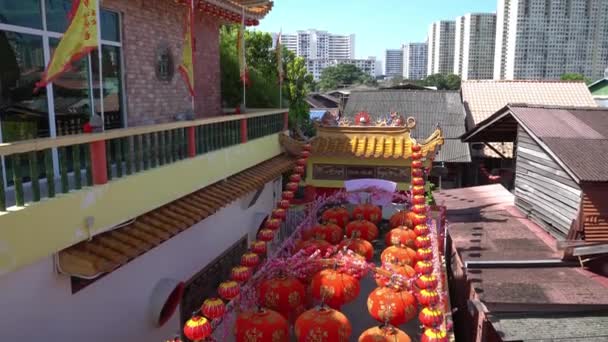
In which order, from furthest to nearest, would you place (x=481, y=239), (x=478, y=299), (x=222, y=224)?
1. (x=222, y=224)
2. (x=481, y=239)
3. (x=478, y=299)

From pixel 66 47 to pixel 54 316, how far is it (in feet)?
8.98

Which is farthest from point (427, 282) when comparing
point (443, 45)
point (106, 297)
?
point (443, 45)

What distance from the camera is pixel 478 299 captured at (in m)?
6.59

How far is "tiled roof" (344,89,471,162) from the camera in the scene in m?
21.8

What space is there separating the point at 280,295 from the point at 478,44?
80420mm

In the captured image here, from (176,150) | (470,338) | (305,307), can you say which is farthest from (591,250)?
(176,150)

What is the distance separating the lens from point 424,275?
7.95 m

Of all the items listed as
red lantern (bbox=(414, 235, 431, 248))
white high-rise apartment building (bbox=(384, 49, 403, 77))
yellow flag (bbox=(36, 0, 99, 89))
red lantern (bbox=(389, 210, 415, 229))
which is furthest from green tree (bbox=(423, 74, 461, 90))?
white high-rise apartment building (bbox=(384, 49, 403, 77))

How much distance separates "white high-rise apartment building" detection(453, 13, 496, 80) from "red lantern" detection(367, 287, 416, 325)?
3027 inches

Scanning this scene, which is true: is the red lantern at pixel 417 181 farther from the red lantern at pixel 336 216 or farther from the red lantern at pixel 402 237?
the red lantern at pixel 336 216

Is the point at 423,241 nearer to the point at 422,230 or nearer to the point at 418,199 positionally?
the point at 422,230

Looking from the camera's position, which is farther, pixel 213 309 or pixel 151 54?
pixel 151 54

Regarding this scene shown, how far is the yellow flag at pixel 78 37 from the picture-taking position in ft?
16.1

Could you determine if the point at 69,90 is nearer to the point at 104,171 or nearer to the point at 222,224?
the point at 104,171
